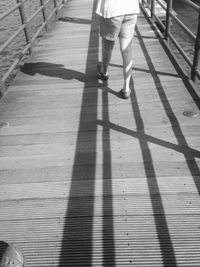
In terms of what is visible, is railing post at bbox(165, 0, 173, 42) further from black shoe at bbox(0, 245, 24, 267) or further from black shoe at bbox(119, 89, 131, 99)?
black shoe at bbox(0, 245, 24, 267)

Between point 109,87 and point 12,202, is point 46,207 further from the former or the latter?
point 109,87

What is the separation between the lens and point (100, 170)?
3.11m

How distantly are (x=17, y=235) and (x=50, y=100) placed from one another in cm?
238

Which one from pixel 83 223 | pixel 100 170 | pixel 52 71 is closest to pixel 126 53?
pixel 100 170

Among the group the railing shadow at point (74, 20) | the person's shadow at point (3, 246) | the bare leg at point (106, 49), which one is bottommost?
the railing shadow at point (74, 20)

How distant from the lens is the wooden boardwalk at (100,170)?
2.37 m

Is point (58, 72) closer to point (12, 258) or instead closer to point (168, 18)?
point (168, 18)

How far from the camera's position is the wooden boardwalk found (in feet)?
7.77

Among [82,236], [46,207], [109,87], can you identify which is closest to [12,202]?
[46,207]

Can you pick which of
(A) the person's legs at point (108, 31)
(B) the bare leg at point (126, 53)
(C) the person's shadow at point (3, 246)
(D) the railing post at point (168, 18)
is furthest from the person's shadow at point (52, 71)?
(C) the person's shadow at point (3, 246)

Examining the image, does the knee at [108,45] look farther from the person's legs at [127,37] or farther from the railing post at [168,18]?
the railing post at [168,18]

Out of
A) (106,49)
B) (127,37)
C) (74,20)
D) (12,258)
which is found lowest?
(74,20)

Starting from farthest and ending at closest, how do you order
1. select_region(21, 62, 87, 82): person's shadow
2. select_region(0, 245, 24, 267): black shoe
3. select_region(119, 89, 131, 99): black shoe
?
select_region(21, 62, 87, 82): person's shadow → select_region(119, 89, 131, 99): black shoe → select_region(0, 245, 24, 267): black shoe

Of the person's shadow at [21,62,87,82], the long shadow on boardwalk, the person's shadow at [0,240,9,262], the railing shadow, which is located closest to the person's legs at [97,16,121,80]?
the person's shadow at [21,62,87,82]
